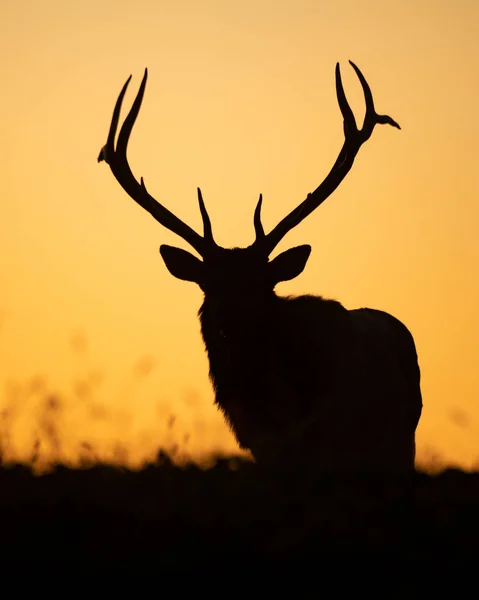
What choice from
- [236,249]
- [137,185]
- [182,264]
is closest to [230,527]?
[236,249]

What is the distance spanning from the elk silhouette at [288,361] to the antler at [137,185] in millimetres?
13

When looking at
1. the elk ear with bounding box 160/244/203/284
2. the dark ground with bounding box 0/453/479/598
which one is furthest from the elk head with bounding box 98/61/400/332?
the dark ground with bounding box 0/453/479/598

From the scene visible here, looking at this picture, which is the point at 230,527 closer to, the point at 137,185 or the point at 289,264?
the point at 289,264

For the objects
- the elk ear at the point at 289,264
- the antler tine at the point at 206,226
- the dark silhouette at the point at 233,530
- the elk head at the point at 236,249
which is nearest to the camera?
the dark silhouette at the point at 233,530

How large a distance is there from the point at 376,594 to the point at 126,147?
18.5ft

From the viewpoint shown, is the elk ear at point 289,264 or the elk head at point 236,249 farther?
the elk ear at point 289,264

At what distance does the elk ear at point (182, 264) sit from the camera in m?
8.23

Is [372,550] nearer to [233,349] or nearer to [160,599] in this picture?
[160,599]

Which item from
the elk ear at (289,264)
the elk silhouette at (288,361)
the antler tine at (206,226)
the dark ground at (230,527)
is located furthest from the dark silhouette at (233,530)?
the antler tine at (206,226)

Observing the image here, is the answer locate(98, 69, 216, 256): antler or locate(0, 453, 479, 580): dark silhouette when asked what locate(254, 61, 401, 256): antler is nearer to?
locate(98, 69, 216, 256): antler

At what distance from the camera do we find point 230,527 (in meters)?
4.61

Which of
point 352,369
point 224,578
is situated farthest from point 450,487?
point 224,578

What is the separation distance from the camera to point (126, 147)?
9055 mm

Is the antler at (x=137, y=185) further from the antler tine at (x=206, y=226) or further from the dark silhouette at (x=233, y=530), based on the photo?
the dark silhouette at (x=233, y=530)
